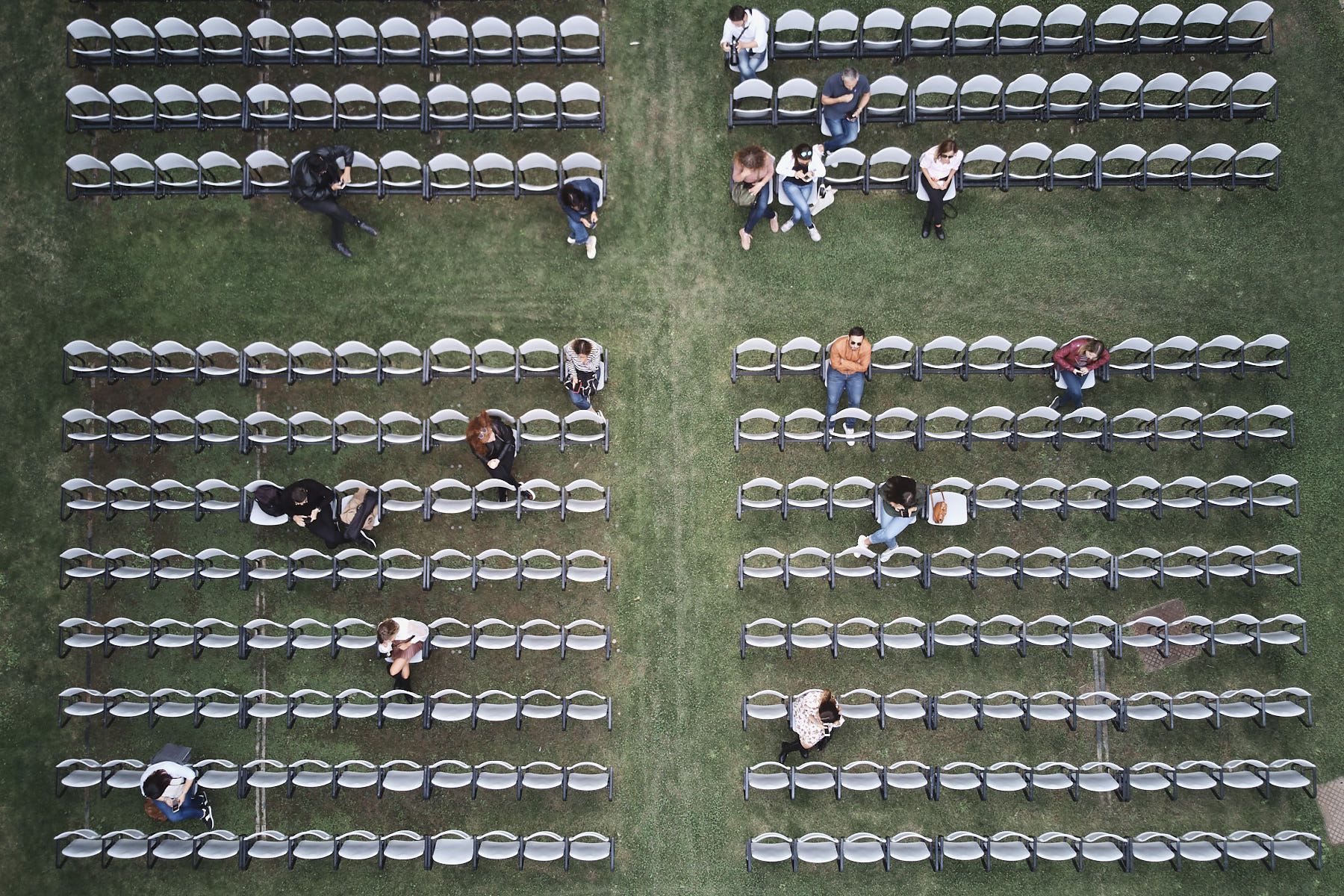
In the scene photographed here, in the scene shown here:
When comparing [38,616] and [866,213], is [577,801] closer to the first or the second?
[38,616]

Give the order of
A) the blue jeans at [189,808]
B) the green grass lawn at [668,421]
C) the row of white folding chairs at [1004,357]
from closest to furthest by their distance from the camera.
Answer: the blue jeans at [189,808], the row of white folding chairs at [1004,357], the green grass lawn at [668,421]

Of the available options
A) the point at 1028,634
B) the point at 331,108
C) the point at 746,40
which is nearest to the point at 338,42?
the point at 331,108

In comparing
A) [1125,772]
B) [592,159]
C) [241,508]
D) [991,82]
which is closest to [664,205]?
[592,159]

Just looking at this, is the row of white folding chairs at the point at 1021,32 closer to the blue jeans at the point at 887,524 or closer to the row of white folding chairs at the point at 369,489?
the blue jeans at the point at 887,524

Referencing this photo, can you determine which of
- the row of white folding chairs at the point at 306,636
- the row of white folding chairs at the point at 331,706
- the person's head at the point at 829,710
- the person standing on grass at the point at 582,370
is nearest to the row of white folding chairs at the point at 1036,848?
the person's head at the point at 829,710

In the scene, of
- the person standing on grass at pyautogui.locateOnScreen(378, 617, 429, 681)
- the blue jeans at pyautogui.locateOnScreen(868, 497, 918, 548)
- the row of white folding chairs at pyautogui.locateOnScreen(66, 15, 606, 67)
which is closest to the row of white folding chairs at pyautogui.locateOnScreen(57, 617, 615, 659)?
the person standing on grass at pyautogui.locateOnScreen(378, 617, 429, 681)
